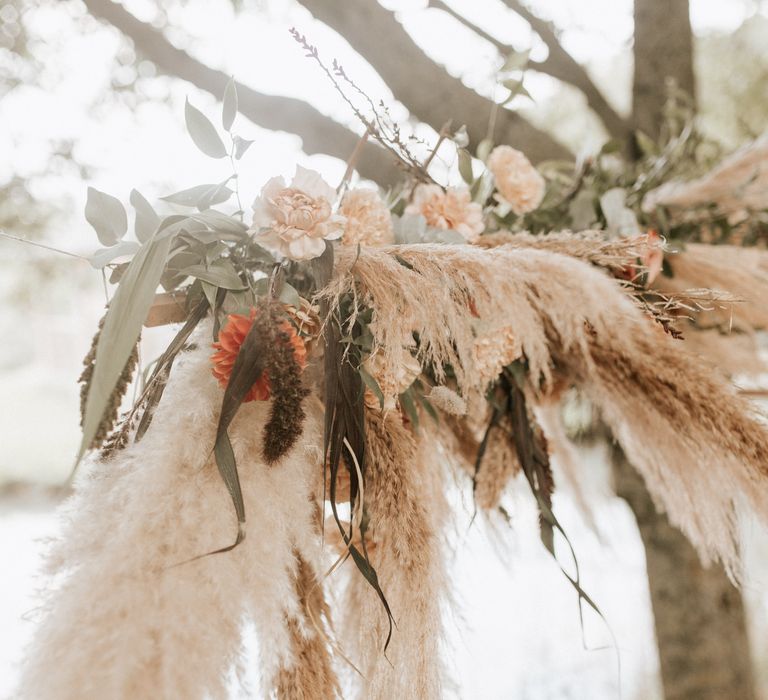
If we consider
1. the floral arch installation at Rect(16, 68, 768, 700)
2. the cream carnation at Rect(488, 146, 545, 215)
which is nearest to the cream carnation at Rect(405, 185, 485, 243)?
the floral arch installation at Rect(16, 68, 768, 700)

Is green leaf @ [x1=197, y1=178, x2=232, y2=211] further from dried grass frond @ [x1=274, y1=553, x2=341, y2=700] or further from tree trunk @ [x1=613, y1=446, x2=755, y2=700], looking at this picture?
tree trunk @ [x1=613, y1=446, x2=755, y2=700]

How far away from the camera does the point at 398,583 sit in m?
0.43

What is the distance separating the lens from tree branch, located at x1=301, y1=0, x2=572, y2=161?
868mm

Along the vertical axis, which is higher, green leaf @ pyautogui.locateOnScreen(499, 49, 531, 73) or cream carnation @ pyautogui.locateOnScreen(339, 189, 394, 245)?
green leaf @ pyautogui.locateOnScreen(499, 49, 531, 73)

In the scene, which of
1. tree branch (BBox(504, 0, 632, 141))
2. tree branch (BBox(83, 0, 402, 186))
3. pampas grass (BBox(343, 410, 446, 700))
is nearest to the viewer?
pampas grass (BBox(343, 410, 446, 700))

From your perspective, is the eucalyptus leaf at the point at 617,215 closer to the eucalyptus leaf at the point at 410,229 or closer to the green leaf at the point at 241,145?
the eucalyptus leaf at the point at 410,229

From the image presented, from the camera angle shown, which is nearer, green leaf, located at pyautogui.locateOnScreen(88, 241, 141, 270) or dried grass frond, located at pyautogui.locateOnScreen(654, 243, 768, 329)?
green leaf, located at pyautogui.locateOnScreen(88, 241, 141, 270)

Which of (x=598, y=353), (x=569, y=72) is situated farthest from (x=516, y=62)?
(x=569, y=72)

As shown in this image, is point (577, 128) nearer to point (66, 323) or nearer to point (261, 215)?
point (261, 215)

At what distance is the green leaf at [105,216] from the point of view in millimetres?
451

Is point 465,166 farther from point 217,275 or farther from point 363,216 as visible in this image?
point 217,275

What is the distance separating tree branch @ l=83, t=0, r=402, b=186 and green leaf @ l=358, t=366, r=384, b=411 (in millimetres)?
533

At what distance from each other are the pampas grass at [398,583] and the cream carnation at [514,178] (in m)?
0.37

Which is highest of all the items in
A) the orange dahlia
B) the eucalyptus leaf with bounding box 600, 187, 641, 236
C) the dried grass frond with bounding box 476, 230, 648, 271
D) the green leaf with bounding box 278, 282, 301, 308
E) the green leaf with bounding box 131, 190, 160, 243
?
the eucalyptus leaf with bounding box 600, 187, 641, 236
